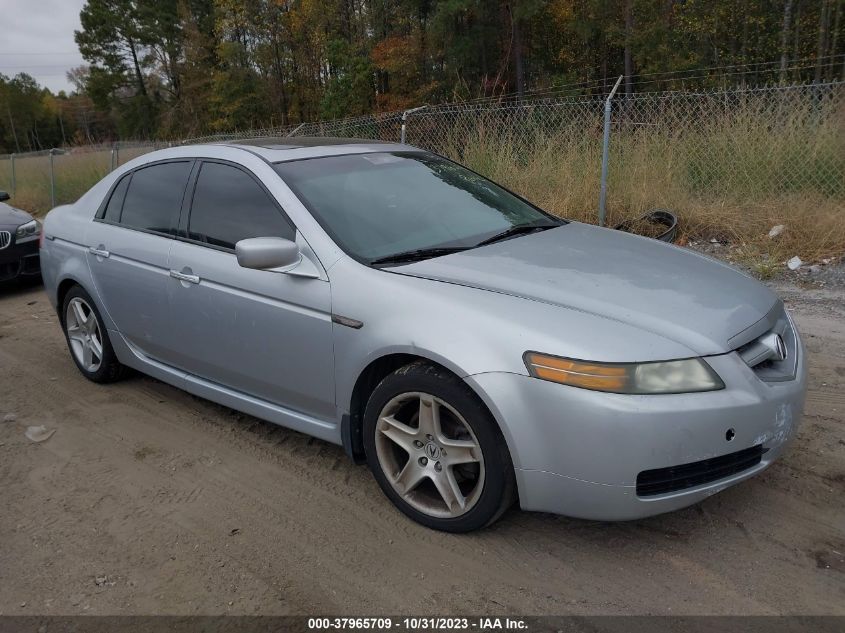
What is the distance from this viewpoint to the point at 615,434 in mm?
2350

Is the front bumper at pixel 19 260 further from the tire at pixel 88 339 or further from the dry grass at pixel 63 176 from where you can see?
the dry grass at pixel 63 176

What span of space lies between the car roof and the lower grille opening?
2359 millimetres

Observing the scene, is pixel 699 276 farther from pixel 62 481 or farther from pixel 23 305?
pixel 23 305

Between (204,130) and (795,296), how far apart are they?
45.9m

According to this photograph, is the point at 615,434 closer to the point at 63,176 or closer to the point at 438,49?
the point at 63,176

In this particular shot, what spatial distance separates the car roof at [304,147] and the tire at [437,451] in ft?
4.93

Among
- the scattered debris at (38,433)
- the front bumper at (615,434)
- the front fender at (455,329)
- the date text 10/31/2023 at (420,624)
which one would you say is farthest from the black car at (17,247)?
the front bumper at (615,434)

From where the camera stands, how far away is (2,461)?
145 inches

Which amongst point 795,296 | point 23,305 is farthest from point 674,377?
point 23,305

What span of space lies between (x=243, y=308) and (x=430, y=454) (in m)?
1.19

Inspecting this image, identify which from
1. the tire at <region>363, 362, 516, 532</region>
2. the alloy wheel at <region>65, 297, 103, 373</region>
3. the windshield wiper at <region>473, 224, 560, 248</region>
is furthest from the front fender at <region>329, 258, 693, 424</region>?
the alloy wheel at <region>65, 297, 103, 373</region>

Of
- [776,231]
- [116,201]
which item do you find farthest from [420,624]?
[776,231]

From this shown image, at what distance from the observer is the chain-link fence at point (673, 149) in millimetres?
8172

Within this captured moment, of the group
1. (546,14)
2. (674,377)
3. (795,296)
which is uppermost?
(546,14)
